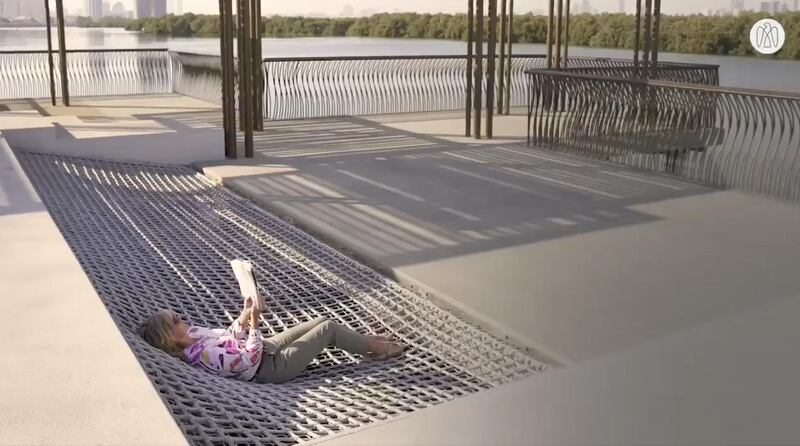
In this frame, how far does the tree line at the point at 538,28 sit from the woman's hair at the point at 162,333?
18393mm

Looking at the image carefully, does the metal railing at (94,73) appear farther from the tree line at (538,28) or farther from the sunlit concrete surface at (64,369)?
the sunlit concrete surface at (64,369)

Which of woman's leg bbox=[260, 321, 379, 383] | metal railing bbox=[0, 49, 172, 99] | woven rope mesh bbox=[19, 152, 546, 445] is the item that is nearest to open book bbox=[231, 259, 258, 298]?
woman's leg bbox=[260, 321, 379, 383]

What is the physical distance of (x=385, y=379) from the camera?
12.8 feet

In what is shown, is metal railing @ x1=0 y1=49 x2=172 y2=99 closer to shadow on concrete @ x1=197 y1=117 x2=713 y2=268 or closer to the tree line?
the tree line

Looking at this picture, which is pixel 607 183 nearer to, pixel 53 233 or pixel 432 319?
pixel 432 319

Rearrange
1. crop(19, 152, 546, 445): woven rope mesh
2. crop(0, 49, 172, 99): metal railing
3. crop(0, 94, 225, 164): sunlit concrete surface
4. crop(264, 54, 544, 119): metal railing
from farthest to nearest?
1. crop(0, 49, 172, 99): metal railing
2. crop(264, 54, 544, 119): metal railing
3. crop(0, 94, 225, 164): sunlit concrete surface
4. crop(19, 152, 546, 445): woven rope mesh

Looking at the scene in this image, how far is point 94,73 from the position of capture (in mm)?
16578

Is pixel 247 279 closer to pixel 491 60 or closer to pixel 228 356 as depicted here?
pixel 228 356

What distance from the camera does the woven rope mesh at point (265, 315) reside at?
334 centimetres

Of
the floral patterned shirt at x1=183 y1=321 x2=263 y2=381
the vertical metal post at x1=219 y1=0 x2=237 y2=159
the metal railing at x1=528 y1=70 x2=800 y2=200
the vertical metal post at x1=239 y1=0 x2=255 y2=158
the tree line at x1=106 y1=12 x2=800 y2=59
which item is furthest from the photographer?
the tree line at x1=106 y1=12 x2=800 y2=59

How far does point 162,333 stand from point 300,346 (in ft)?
2.01

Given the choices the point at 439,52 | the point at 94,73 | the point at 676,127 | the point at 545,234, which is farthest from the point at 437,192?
the point at 439,52

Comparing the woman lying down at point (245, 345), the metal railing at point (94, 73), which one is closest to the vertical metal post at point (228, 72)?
the woman lying down at point (245, 345)

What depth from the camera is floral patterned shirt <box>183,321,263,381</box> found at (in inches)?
149
